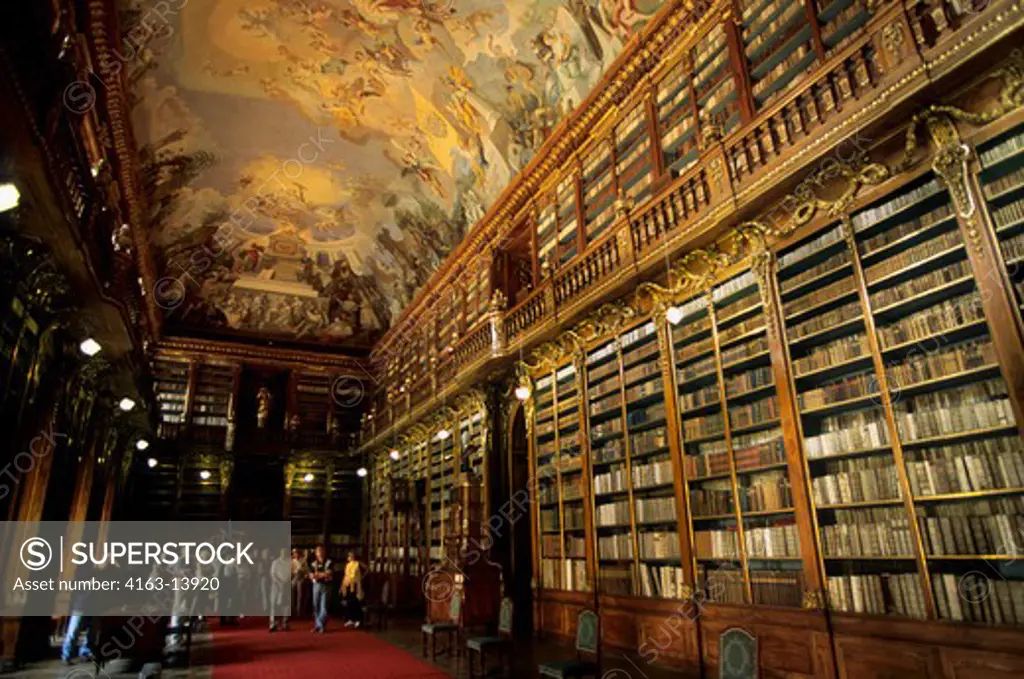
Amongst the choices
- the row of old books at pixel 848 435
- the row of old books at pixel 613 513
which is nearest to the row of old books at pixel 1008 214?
the row of old books at pixel 848 435

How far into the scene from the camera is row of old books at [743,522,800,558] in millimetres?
4992

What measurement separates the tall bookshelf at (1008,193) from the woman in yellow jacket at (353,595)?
11.6 meters

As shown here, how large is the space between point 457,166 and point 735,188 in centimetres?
813

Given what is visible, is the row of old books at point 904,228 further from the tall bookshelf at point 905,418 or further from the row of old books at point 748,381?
the row of old books at point 748,381

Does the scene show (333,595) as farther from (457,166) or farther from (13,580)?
(457,166)

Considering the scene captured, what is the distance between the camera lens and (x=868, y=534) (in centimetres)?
444

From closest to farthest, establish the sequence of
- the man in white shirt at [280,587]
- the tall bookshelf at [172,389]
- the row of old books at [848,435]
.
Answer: the row of old books at [848,435]
the man in white shirt at [280,587]
the tall bookshelf at [172,389]

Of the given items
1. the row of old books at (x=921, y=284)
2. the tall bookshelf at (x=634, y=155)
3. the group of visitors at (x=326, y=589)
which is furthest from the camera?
the group of visitors at (x=326, y=589)

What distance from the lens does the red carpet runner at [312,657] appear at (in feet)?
22.6

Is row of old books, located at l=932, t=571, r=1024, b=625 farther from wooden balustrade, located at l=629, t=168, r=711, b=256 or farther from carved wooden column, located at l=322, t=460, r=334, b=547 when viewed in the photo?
carved wooden column, located at l=322, t=460, r=334, b=547

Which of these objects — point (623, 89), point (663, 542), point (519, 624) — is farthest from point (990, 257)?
point (519, 624)

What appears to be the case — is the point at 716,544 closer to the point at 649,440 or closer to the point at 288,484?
the point at 649,440

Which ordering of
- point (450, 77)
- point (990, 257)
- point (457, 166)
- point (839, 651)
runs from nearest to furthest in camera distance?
point (990, 257), point (839, 651), point (450, 77), point (457, 166)

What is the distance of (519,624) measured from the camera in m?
9.01
